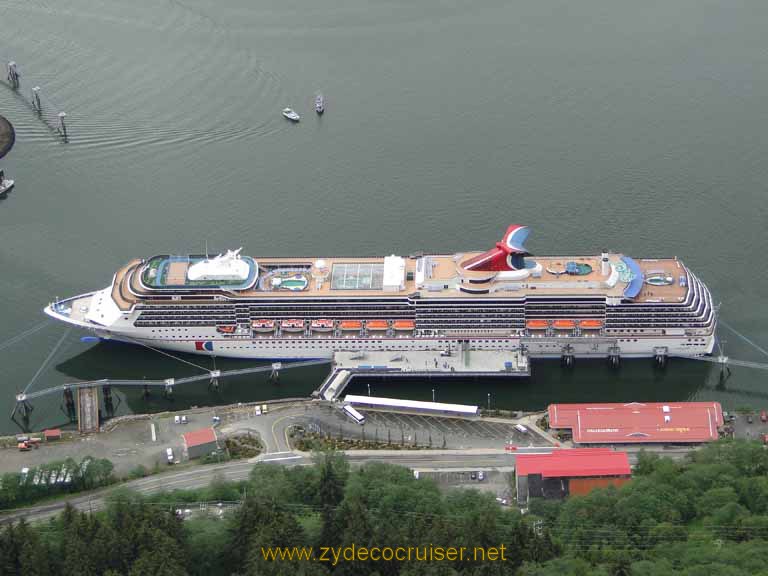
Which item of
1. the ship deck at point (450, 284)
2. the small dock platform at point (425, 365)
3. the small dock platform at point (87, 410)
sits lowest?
the small dock platform at point (87, 410)

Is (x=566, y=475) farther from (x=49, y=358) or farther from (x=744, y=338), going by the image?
(x=49, y=358)

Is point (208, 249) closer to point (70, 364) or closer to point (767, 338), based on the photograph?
point (70, 364)

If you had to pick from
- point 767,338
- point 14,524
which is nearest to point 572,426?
point 767,338

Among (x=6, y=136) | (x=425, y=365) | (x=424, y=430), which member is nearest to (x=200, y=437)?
Result: (x=424, y=430)

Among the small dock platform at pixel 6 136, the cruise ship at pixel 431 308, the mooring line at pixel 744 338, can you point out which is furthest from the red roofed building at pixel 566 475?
the small dock platform at pixel 6 136

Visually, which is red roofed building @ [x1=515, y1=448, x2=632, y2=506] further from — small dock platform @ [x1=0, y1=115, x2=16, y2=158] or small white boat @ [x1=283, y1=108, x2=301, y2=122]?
small dock platform @ [x1=0, y1=115, x2=16, y2=158]

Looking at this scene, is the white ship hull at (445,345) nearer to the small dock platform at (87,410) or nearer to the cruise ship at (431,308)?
the cruise ship at (431,308)

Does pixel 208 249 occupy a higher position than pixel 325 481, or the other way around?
pixel 208 249

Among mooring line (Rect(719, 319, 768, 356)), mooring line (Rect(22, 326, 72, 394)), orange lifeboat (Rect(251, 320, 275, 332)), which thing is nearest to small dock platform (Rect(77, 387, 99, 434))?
mooring line (Rect(22, 326, 72, 394))
